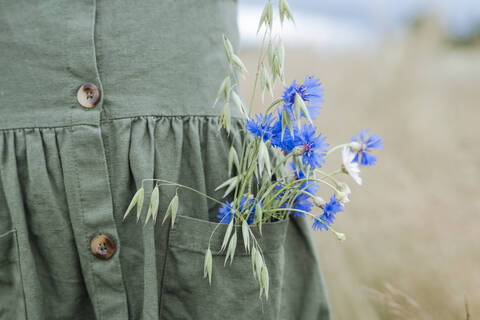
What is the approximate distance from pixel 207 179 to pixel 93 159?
9.0 inches

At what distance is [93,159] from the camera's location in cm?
78

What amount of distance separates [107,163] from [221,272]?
12.1 inches

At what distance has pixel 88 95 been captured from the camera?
779mm

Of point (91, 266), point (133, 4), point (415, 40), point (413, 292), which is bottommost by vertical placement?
point (413, 292)

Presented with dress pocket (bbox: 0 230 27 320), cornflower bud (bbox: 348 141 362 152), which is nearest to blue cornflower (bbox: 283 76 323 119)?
cornflower bud (bbox: 348 141 362 152)

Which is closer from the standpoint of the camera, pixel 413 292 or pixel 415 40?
pixel 413 292

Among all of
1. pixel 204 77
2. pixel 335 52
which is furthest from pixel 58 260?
pixel 335 52

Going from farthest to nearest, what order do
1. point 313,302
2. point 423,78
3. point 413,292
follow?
point 423,78 < point 413,292 < point 313,302

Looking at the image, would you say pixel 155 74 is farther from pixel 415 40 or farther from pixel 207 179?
pixel 415 40

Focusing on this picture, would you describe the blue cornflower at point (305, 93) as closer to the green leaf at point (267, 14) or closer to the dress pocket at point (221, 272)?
the green leaf at point (267, 14)

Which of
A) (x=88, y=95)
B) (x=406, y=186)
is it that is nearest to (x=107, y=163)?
(x=88, y=95)

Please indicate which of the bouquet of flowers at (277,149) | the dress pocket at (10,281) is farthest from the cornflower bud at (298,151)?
the dress pocket at (10,281)

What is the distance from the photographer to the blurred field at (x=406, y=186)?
1.43 metres

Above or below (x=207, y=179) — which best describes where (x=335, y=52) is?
above
